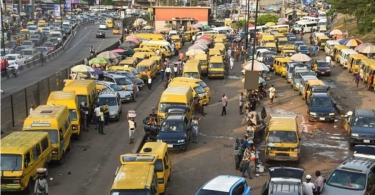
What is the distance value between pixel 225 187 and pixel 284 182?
203cm

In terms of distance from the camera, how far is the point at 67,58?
202 feet

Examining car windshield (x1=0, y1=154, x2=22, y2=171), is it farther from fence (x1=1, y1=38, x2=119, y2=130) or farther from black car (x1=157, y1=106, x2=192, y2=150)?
fence (x1=1, y1=38, x2=119, y2=130)

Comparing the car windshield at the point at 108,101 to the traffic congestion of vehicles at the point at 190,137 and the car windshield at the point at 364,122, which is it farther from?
the car windshield at the point at 364,122

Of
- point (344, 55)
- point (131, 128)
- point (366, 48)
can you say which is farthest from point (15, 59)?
point (366, 48)

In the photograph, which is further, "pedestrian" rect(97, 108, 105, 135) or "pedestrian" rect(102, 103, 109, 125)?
"pedestrian" rect(102, 103, 109, 125)

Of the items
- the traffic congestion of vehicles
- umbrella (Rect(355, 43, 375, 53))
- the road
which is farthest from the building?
the traffic congestion of vehicles

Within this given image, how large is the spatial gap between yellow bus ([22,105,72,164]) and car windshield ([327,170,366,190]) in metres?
10.6

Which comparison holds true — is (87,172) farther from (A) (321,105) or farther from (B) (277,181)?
(A) (321,105)

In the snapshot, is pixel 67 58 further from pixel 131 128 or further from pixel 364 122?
pixel 364 122

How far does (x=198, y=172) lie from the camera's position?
22.3m

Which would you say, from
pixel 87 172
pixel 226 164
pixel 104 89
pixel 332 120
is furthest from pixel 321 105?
pixel 87 172

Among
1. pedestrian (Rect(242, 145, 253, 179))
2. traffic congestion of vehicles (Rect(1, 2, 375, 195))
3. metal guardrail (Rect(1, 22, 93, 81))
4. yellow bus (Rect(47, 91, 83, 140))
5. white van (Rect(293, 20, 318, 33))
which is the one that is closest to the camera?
traffic congestion of vehicles (Rect(1, 2, 375, 195))

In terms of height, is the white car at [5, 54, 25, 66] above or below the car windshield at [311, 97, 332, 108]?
above

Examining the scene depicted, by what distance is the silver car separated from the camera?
30.8 meters
